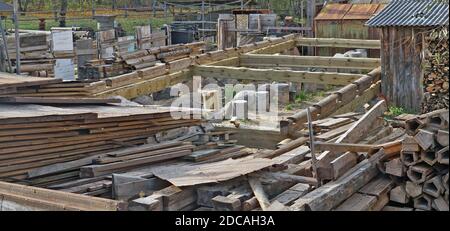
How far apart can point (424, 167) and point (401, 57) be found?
7959 mm

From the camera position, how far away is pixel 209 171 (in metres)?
8.30

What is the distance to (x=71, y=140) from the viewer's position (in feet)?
29.3

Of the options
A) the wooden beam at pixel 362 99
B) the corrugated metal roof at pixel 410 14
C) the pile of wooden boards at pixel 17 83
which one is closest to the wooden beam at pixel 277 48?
the corrugated metal roof at pixel 410 14

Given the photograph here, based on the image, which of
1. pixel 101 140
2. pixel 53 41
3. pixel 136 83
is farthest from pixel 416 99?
pixel 53 41

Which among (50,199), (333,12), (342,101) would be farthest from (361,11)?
(50,199)

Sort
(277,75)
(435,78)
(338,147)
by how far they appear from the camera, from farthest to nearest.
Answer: (277,75) < (435,78) < (338,147)

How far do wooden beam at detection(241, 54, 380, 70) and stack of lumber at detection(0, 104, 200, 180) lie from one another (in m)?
7.04

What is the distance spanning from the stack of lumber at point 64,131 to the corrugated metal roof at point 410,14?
632 cm

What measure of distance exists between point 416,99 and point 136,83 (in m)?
6.19

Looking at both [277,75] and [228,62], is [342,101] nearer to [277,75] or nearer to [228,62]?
[277,75]

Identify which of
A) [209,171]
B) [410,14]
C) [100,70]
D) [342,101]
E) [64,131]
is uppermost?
[410,14]

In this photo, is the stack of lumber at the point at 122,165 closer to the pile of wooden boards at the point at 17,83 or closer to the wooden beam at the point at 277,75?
the pile of wooden boards at the point at 17,83

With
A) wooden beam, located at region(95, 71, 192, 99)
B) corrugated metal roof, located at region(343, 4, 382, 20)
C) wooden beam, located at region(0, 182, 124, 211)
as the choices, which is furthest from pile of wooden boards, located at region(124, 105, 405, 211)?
corrugated metal roof, located at region(343, 4, 382, 20)

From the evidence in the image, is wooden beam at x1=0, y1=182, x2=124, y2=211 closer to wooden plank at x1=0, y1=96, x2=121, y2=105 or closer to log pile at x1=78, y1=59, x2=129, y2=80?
wooden plank at x1=0, y1=96, x2=121, y2=105
